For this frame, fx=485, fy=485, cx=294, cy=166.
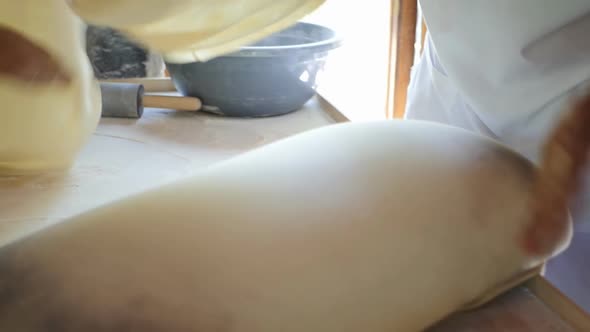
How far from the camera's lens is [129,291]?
306 mm

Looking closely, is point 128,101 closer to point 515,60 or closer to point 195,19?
point 195,19

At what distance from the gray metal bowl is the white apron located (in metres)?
0.25

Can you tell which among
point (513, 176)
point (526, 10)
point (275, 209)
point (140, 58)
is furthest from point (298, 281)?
point (140, 58)

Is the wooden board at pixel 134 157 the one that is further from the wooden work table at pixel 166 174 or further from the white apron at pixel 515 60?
the white apron at pixel 515 60

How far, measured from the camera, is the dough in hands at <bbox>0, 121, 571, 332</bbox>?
0.31 m

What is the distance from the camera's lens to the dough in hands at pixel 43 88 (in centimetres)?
44

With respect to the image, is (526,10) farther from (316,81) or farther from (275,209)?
(316,81)

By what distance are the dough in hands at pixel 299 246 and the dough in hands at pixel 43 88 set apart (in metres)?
0.19

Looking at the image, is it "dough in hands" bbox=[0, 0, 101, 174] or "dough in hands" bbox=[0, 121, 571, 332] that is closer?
"dough in hands" bbox=[0, 121, 571, 332]

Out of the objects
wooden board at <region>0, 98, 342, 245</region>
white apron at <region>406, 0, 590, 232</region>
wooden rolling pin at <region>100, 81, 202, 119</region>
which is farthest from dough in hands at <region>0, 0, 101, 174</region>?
white apron at <region>406, 0, 590, 232</region>

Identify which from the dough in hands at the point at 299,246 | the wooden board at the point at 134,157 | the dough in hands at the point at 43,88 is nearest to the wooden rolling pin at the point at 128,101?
the wooden board at the point at 134,157

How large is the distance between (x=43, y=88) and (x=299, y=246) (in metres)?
0.33

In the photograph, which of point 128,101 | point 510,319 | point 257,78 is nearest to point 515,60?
point 510,319

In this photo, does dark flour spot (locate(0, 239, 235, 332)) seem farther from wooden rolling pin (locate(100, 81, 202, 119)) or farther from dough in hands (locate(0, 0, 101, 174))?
wooden rolling pin (locate(100, 81, 202, 119))
